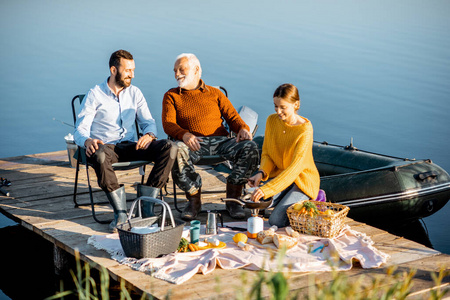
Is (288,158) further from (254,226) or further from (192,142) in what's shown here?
(192,142)

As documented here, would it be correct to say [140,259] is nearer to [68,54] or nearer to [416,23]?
[68,54]

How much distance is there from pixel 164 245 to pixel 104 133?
119 centimetres

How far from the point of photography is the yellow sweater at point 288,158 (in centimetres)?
382

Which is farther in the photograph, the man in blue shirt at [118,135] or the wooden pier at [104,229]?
the man in blue shirt at [118,135]

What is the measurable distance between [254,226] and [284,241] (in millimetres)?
251

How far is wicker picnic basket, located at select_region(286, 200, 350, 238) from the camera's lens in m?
3.73

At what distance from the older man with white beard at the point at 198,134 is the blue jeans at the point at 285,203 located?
1.00 ft

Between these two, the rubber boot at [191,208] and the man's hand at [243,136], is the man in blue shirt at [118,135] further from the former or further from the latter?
the man's hand at [243,136]

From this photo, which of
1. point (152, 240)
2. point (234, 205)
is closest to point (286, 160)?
point (234, 205)

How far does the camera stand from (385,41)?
15.3 metres

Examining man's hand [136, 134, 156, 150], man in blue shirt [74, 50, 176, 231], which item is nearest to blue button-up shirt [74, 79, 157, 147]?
man in blue shirt [74, 50, 176, 231]

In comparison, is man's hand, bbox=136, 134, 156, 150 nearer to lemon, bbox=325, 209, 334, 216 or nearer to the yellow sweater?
the yellow sweater

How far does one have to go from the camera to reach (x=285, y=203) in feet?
12.9

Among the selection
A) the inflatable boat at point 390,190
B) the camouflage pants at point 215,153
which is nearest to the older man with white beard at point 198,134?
the camouflage pants at point 215,153
